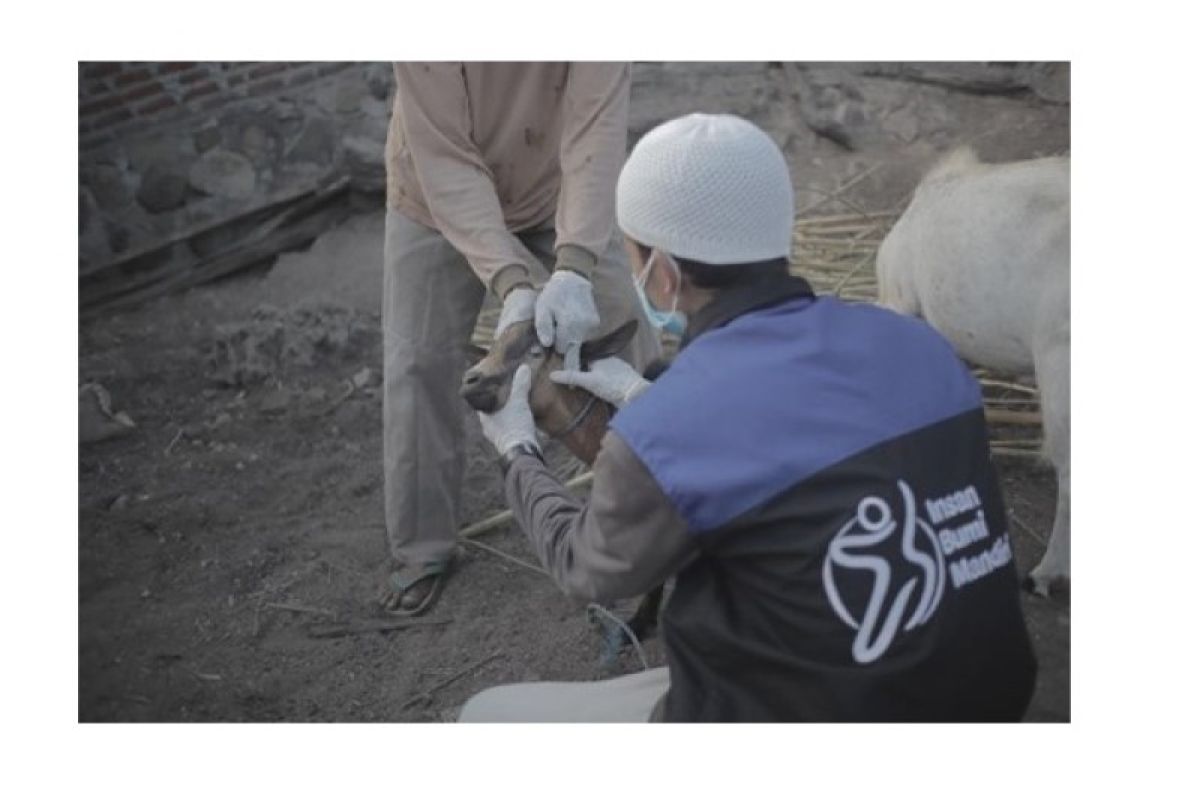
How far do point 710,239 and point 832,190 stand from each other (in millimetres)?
3564

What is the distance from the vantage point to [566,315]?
2.85 meters

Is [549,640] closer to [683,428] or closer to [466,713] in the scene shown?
[466,713]

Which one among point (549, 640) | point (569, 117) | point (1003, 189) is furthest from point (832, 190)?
point (549, 640)

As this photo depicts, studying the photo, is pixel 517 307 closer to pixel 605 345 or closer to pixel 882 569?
pixel 605 345

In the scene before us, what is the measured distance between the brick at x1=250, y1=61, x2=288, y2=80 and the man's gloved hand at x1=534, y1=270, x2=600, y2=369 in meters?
1.46

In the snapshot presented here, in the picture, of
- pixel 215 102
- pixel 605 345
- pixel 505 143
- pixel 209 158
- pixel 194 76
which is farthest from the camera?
pixel 209 158

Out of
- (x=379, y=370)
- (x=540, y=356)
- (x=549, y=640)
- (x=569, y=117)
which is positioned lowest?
(x=549, y=640)

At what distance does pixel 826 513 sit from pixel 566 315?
3.76ft

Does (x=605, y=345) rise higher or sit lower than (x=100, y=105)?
lower

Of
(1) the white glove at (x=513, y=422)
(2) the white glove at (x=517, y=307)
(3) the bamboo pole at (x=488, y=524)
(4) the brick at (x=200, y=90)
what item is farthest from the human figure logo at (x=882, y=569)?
(4) the brick at (x=200, y=90)

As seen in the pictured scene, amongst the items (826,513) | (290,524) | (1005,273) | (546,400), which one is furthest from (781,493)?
(290,524)

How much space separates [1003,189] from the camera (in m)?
3.51

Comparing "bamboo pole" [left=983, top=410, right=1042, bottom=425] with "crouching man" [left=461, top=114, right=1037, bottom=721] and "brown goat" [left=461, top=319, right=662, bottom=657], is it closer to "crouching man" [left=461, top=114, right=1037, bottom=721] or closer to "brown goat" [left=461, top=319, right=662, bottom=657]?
"brown goat" [left=461, top=319, right=662, bottom=657]

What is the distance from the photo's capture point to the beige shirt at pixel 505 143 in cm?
307
